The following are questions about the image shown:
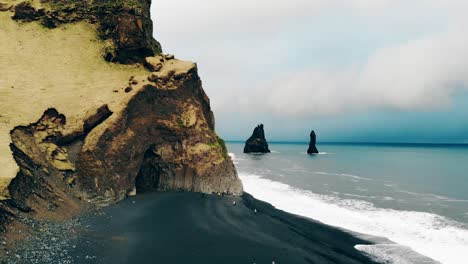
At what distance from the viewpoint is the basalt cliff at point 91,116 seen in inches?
1029

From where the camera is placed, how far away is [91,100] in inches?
1369

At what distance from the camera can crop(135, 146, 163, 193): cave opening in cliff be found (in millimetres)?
37844

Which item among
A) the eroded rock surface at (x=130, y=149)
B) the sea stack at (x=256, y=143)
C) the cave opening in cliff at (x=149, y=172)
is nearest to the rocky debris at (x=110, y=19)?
the eroded rock surface at (x=130, y=149)

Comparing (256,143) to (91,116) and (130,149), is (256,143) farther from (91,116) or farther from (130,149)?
(91,116)

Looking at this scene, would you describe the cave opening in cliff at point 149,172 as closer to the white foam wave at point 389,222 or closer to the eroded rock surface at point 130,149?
the eroded rock surface at point 130,149

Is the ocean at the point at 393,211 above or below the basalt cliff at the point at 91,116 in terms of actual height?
below

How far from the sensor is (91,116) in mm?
32531

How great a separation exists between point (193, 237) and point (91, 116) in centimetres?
1813

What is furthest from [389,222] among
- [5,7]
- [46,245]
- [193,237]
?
[5,7]

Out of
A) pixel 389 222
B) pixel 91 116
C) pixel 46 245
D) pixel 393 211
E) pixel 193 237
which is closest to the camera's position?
pixel 46 245

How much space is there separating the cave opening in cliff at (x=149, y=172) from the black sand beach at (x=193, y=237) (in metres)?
4.24

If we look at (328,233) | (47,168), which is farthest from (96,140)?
(328,233)

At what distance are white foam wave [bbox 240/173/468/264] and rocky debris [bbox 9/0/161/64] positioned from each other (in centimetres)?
2879

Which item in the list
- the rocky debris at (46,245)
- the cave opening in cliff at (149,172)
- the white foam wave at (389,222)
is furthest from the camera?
the cave opening in cliff at (149,172)
